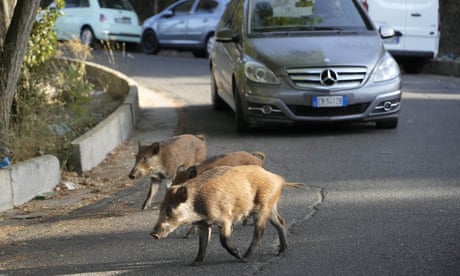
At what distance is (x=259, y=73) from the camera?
1132 centimetres

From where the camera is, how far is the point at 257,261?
5996 millimetres

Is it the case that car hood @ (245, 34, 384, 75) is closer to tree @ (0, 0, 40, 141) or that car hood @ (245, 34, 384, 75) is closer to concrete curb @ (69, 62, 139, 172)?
concrete curb @ (69, 62, 139, 172)

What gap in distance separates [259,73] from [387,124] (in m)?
1.85

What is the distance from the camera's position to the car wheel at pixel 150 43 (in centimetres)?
2630

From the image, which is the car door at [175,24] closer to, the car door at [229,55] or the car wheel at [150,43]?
the car wheel at [150,43]

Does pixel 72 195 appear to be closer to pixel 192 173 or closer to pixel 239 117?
pixel 192 173

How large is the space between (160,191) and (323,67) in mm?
3490

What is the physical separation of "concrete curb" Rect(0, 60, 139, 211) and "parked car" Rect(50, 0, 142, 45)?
45.4 ft

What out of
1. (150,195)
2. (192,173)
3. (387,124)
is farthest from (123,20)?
(192,173)

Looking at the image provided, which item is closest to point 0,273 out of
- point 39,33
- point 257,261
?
point 257,261

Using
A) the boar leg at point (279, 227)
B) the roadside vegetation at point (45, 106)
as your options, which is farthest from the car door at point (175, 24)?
the boar leg at point (279, 227)

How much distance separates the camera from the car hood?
36.9 ft

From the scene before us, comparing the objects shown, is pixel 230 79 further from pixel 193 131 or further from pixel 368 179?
pixel 368 179

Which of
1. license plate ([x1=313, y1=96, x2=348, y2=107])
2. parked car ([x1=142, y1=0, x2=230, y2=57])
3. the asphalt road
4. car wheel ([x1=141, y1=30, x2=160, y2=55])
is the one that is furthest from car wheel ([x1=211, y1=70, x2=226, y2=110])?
car wheel ([x1=141, y1=30, x2=160, y2=55])
